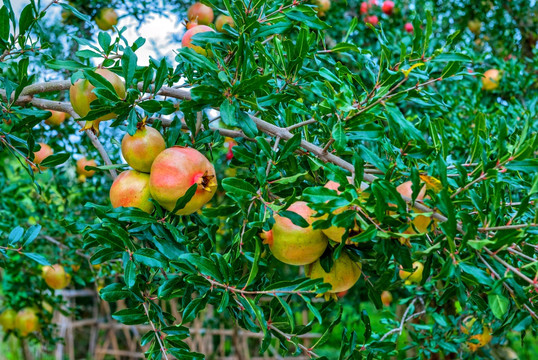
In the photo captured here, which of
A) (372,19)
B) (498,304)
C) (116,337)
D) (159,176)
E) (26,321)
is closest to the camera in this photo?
(498,304)

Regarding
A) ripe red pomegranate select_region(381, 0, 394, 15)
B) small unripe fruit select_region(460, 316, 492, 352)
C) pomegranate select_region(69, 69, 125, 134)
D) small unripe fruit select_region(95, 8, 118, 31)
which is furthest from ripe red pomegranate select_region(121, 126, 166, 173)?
ripe red pomegranate select_region(381, 0, 394, 15)

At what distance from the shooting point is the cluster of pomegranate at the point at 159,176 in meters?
1.00

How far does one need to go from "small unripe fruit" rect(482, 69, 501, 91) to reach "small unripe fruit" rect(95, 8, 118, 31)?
2.07 m

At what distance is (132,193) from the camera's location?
1.06m

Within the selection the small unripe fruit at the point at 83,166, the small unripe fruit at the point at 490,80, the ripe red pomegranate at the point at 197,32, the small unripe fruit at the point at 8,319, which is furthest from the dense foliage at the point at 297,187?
the small unripe fruit at the point at 8,319

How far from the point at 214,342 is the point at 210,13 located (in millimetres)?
3885

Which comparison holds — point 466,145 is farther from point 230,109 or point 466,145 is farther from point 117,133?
point 117,133

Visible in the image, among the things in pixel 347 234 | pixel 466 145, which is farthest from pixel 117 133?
pixel 347 234

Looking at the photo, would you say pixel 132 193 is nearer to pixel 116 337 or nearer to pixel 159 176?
pixel 159 176

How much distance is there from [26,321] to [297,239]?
246 centimetres

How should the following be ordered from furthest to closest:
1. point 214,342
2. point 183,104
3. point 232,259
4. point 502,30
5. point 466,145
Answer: point 214,342 < point 502,30 < point 466,145 < point 232,259 < point 183,104

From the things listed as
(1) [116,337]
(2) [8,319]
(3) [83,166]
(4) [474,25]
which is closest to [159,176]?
(3) [83,166]

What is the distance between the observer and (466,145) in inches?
81.9

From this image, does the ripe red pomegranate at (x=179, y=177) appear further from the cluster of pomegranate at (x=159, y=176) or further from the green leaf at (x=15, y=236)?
the green leaf at (x=15, y=236)
